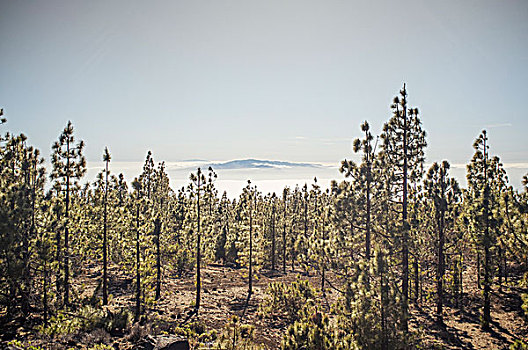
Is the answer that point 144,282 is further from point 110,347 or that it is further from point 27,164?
point 27,164

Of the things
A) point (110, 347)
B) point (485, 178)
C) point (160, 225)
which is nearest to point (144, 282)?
point (160, 225)

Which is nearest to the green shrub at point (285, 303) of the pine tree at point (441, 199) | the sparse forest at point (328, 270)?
the sparse forest at point (328, 270)

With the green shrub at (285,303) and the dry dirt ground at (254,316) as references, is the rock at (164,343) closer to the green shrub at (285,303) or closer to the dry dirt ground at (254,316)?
the dry dirt ground at (254,316)

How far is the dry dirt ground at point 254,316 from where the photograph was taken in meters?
16.8

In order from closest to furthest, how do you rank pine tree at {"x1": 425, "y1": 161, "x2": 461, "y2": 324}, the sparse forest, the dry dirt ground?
the sparse forest
the dry dirt ground
pine tree at {"x1": 425, "y1": 161, "x2": 461, "y2": 324}

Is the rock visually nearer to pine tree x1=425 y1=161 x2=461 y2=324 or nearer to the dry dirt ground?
the dry dirt ground

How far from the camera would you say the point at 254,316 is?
23250mm

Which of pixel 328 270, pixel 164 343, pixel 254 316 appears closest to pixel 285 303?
pixel 254 316

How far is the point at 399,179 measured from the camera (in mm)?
15500

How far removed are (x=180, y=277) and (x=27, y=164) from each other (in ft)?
73.8

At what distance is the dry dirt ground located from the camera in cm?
1678

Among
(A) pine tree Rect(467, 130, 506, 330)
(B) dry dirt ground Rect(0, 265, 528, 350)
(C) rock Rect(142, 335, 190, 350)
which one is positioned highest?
(A) pine tree Rect(467, 130, 506, 330)

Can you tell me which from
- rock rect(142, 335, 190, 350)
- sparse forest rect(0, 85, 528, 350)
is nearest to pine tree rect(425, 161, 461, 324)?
sparse forest rect(0, 85, 528, 350)

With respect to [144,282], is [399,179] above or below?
above
